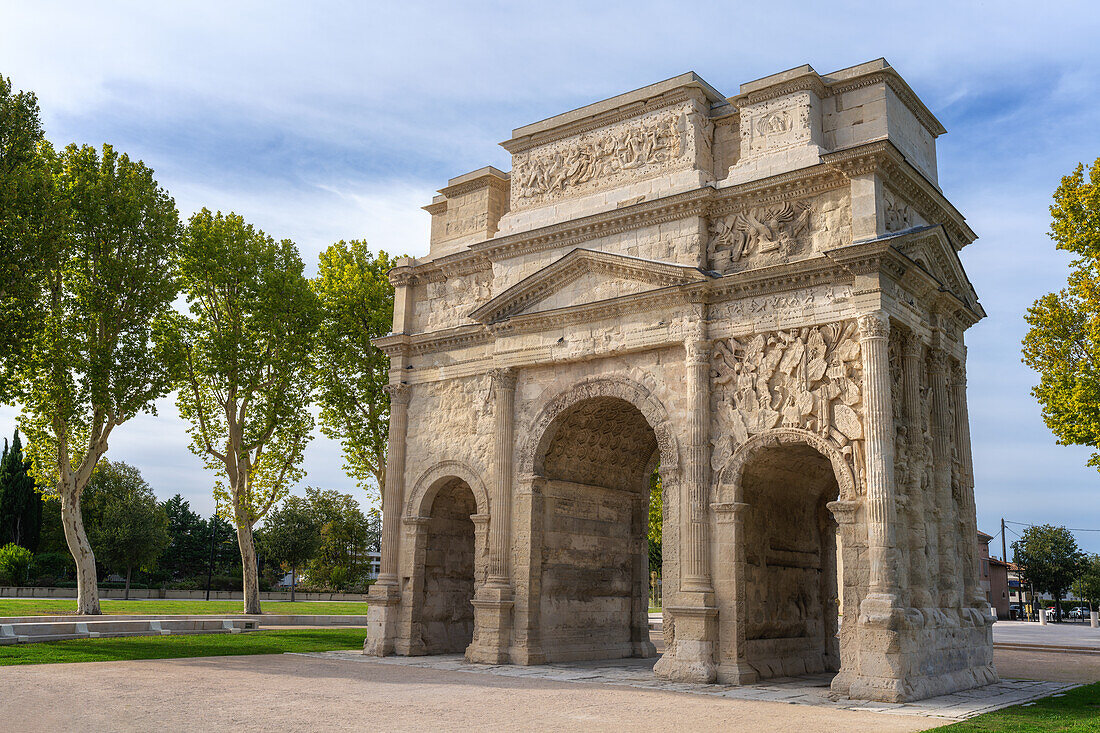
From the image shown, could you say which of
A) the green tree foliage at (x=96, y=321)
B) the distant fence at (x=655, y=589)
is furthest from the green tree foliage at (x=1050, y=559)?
the green tree foliage at (x=96, y=321)

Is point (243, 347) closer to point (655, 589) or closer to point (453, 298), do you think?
point (453, 298)

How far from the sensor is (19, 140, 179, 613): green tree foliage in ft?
82.3

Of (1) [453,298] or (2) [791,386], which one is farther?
(1) [453,298]

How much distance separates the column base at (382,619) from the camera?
20875mm

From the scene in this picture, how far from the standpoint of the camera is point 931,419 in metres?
17.5

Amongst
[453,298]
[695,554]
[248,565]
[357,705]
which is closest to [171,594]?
[248,565]

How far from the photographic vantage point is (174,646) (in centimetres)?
2109

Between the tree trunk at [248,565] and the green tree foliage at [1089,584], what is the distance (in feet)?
164

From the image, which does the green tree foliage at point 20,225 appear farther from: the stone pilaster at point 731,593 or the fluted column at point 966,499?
the fluted column at point 966,499

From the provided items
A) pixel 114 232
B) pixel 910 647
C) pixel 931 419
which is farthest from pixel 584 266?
pixel 114 232

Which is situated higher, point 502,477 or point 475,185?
point 475,185

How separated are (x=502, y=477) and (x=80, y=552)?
14.6m

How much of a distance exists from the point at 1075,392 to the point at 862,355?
6.66 metres

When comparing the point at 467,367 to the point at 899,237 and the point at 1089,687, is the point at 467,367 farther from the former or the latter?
the point at 1089,687
